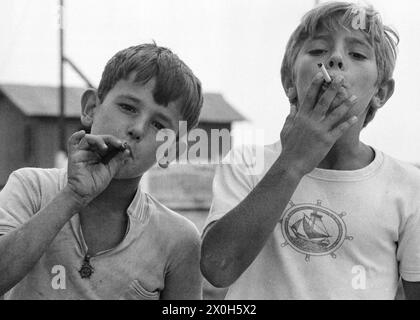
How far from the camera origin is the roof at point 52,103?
1706 centimetres

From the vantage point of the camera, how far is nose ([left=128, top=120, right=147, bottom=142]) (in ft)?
4.85

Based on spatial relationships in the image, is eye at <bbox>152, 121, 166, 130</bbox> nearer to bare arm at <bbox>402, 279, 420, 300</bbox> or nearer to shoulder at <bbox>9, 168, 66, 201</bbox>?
shoulder at <bbox>9, 168, 66, 201</bbox>

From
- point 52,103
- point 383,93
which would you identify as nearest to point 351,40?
point 383,93

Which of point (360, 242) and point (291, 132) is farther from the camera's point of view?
point (360, 242)

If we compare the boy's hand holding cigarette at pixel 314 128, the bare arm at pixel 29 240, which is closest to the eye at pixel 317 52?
the boy's hand holding cigarette at pixel 314 128

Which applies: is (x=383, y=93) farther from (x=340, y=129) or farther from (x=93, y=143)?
(x=93, y=143)

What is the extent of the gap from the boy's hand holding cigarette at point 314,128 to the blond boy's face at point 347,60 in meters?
0.11

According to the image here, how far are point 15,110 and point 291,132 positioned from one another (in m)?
17.7

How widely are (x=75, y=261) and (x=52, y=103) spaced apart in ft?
54.6

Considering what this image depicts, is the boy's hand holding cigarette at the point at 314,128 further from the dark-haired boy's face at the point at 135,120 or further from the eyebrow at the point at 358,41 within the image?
the dark-haired boy's face at the point at 135,120

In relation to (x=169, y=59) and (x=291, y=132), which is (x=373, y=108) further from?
(x=169, y=59)

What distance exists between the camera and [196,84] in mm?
1646
